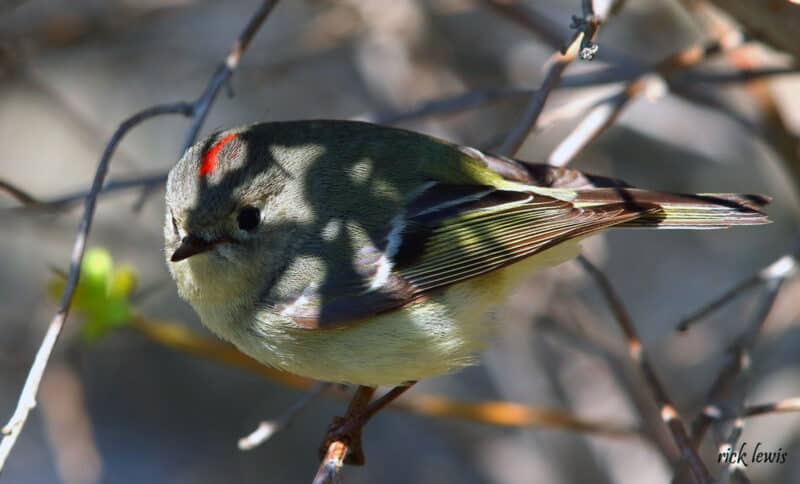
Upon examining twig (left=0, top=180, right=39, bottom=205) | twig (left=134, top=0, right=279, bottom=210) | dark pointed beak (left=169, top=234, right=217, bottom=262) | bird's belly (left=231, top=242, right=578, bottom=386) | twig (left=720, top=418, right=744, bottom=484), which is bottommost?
twig (left=720, top=418, right=744, bottom=484)

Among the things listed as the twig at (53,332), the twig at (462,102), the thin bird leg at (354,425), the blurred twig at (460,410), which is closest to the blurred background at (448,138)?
the twig at (462,102)

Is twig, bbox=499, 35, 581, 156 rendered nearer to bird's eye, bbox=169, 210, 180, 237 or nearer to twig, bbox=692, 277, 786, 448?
twig, bbox=692, 277, 786, 448

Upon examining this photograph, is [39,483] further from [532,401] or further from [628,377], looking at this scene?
[628,377]

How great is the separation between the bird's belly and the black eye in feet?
0.74

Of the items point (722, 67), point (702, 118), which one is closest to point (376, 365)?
point (702, 118)

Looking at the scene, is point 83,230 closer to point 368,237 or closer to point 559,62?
point 368,237

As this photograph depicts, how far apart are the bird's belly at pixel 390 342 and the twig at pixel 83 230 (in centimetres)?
53

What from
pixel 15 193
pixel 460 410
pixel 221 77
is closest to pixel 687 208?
pixel 460 410

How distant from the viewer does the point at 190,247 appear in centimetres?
233

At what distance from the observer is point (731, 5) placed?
2.37 m

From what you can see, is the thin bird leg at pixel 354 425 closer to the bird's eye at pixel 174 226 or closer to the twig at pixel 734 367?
the bird's eye at pixel 174 226

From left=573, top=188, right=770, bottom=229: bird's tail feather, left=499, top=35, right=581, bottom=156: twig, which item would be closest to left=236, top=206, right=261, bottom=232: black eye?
left=499, top=35, right=581, bottom=156: twig

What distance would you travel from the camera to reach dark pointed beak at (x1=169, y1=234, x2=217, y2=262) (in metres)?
2.29

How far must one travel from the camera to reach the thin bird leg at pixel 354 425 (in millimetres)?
2516
